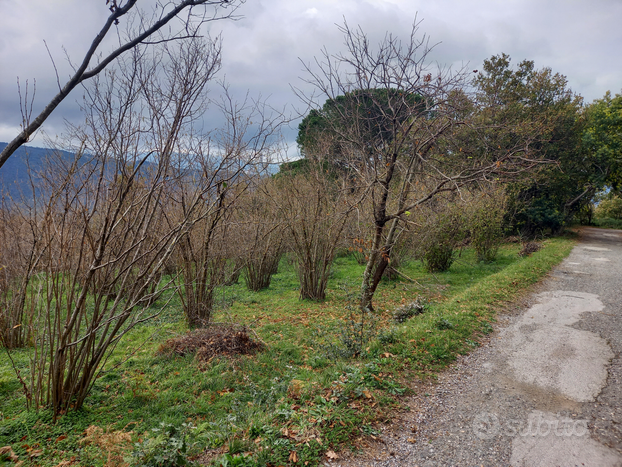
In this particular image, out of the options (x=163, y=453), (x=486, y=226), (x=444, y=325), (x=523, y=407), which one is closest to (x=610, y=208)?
(x=486, y=226)

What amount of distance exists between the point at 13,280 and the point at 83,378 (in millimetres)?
4606

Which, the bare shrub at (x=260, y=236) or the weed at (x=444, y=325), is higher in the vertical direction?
the bare shrub at (x=260, y=236)

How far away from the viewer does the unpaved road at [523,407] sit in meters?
2.69

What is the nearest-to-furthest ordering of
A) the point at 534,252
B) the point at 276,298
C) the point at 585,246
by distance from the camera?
the point at 276,298
the point at 534,252
the point at 585,246

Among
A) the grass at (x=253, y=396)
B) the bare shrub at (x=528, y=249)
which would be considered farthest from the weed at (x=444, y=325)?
the bare shrub at (x=528, y=249)

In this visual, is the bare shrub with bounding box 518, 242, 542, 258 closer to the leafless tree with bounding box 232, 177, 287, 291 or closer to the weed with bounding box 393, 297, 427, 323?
the weed with bounding box 393, 297, 427, 323

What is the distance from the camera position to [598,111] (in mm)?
19859

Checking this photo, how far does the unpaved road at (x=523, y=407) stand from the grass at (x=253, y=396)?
0.97 ft

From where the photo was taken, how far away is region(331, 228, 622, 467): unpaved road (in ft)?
8.84

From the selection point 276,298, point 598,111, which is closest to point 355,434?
point 276,298

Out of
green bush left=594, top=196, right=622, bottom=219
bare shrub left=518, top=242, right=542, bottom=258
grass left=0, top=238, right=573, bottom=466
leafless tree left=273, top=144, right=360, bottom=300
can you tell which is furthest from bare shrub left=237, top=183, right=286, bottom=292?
green bush left=594, top=196, right=622, bottom=219

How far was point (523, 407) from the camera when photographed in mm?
3307

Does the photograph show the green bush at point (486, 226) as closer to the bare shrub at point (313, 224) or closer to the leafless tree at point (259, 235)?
the bare shrub at point (313, 224)

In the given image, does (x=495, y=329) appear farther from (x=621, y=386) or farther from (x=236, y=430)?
(x=236, y=430)
